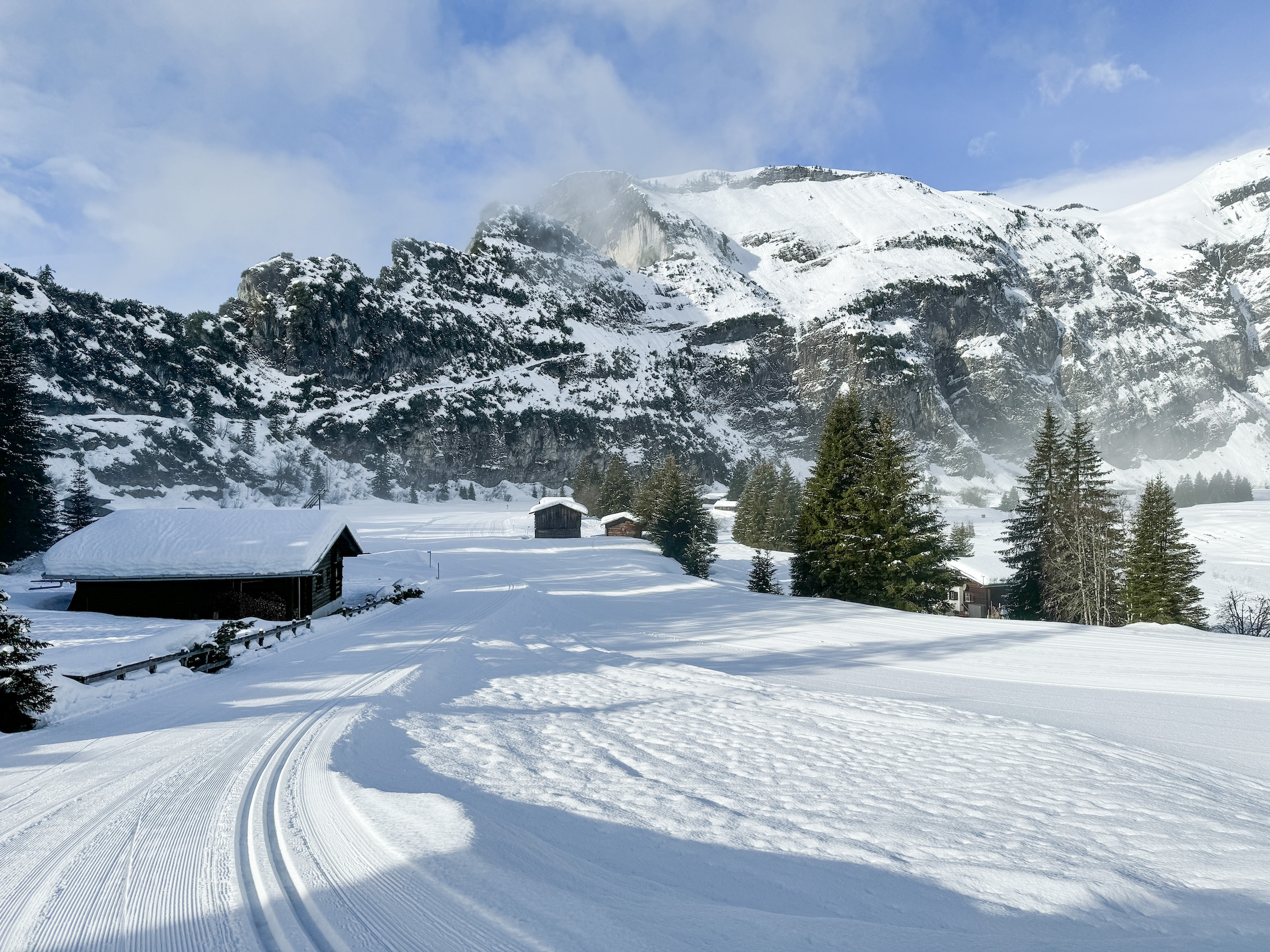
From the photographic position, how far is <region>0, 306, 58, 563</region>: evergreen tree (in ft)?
89.6

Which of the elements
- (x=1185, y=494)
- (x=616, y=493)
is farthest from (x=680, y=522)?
(x=1185, y=494)

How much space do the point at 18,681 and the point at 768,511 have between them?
62.7m

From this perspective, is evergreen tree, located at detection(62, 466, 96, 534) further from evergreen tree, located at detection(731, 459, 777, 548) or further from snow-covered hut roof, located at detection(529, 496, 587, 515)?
evergreen tree, located at detection(731, 459, 777, 548)

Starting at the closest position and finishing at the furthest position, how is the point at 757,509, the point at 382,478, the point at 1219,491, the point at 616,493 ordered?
the point at 757,509 < the point at 616,493 < the point at 382,478 < the point at 1219,491

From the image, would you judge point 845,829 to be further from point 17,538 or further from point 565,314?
point 565,314

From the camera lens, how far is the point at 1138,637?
1346cm

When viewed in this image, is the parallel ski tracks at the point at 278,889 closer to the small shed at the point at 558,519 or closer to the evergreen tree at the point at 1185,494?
the small shed at the point at 558,519

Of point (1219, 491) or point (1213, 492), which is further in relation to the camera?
point (1219, 491)

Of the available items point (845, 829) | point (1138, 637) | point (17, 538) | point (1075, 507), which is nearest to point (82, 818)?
point (845, 829)

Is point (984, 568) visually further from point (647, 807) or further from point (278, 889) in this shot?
point (278, 889)

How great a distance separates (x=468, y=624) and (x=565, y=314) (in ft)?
599

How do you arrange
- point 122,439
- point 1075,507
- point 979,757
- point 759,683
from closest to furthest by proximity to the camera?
1. point 979,757
2. point 759,683
3. point 1075,507
4. point 122,439

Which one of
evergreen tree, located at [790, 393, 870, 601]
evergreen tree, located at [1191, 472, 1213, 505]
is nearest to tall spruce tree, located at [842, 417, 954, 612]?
evergreen tree, located at [790, 393, 870, 601]

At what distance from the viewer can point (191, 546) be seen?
2170 cm
